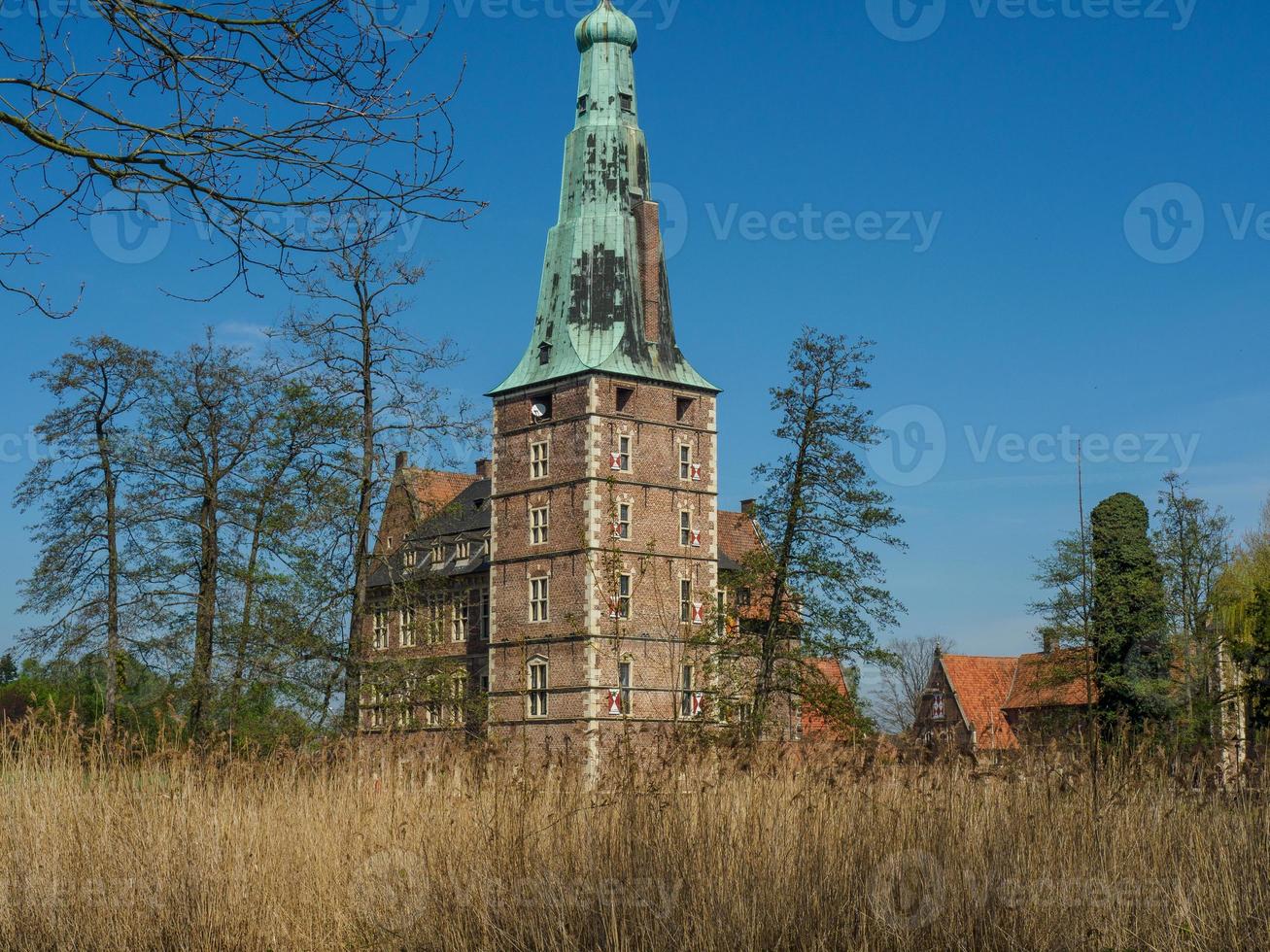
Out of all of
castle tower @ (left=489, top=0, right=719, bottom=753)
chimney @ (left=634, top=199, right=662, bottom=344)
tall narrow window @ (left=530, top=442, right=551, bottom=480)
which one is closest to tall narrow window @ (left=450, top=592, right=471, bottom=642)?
castle tower @ (left=489, top=0, right=719, bottom=753)

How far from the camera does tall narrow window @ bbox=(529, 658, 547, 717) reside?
50.6 meters

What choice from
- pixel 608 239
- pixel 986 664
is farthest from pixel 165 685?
pixel 986 664

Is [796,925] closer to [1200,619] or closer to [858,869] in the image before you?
[858,869]

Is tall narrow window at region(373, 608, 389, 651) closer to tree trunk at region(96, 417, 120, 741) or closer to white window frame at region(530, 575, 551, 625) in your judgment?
white window frame at region(530, 575, 551, 625)

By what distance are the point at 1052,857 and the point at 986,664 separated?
60465mm

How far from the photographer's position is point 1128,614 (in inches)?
1654

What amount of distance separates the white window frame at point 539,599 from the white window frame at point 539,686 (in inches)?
53.4

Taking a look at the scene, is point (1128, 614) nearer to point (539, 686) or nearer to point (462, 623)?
point (539, 686)

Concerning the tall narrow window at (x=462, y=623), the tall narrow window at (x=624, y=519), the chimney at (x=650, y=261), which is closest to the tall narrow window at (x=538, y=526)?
the tall narrow window at (x=624, y=519)

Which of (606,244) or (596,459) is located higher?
(606,244)

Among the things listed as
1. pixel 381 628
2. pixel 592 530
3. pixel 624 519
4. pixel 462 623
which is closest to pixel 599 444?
pixel 624 519

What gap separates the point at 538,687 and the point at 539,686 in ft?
0.52

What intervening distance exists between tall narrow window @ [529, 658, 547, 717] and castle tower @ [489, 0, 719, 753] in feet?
0.23

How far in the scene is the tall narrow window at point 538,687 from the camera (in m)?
50.6
